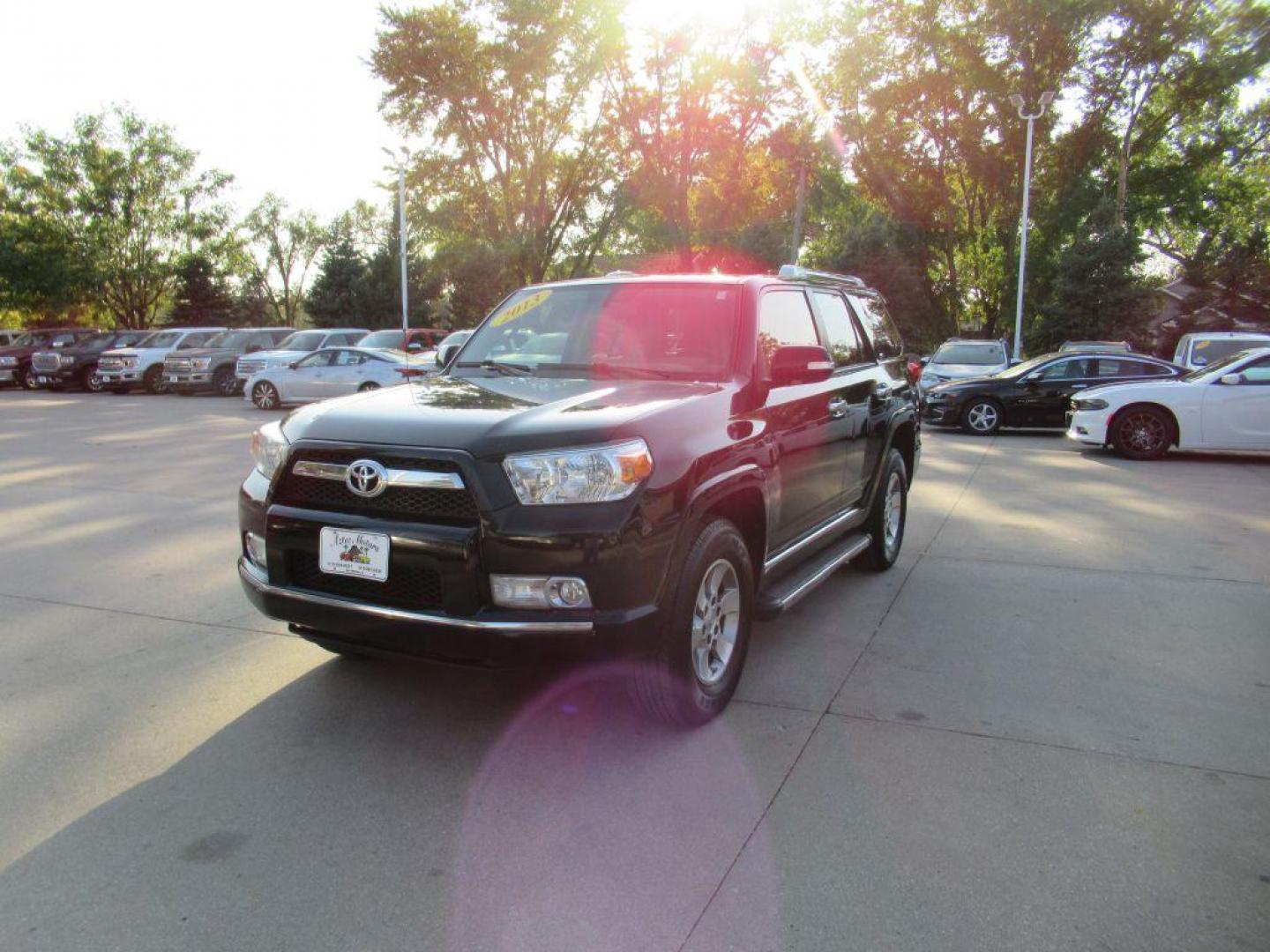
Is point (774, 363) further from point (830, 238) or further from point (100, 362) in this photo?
point (830, 238)

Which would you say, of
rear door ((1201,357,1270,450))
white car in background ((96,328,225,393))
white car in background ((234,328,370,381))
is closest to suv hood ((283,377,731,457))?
rear door ((1201,357,1270,450))

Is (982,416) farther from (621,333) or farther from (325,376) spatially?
(325,376)

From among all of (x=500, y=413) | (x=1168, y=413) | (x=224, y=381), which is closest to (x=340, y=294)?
(x=224, y=381)

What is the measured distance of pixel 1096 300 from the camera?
32.2m

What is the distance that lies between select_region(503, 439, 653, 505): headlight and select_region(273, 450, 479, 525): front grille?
187 mm

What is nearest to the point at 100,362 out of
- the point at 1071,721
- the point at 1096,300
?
the point at 1071,721

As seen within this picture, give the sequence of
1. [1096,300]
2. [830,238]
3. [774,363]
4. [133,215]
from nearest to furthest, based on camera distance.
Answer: [774,363], [1096,300], [133,215], [830,238]

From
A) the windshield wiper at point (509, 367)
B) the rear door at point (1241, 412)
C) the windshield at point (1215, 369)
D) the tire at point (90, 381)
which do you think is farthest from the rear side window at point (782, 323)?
the tire at point (90, 381)

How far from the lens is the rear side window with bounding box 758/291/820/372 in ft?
14.7

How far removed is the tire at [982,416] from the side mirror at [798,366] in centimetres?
1209

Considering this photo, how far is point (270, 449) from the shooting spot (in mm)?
3826

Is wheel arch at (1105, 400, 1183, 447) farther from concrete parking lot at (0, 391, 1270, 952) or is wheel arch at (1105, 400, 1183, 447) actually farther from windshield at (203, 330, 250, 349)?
windshield at (203, 330, 250, 349)

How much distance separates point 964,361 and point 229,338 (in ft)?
62.1

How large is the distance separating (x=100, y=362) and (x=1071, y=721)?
86.5ft
